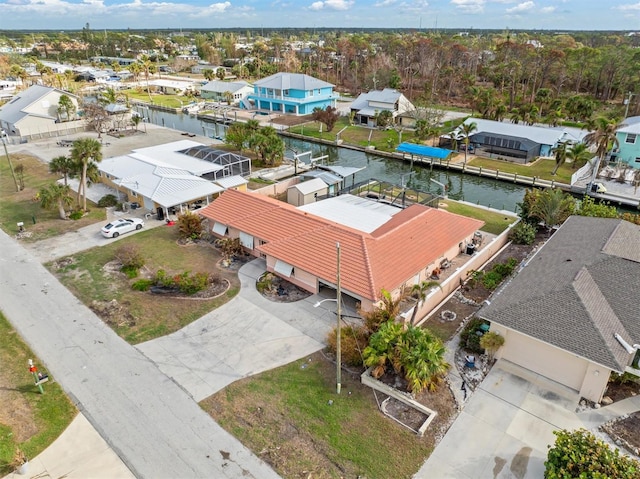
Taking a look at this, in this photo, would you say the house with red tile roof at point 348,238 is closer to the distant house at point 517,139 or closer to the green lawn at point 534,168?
the green lawn at point 534,168

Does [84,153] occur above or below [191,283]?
above

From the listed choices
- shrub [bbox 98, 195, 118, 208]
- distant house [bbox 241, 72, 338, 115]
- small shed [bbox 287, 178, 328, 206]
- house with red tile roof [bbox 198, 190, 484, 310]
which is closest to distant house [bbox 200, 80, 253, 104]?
distant house [bbox 241, 72, 338, 115]

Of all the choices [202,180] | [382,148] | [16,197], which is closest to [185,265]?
[202,180]

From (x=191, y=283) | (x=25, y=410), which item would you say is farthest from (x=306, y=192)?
(x=25, y=410)

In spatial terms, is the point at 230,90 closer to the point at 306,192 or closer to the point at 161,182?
the point at 161,182

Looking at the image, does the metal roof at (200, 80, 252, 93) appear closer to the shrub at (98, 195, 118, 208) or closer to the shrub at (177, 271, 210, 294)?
the shrub at (98, 195, 118, 208)
